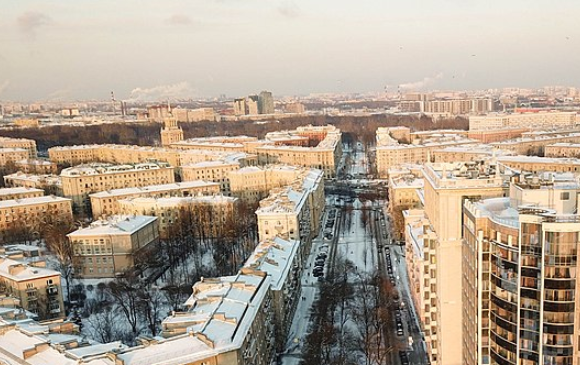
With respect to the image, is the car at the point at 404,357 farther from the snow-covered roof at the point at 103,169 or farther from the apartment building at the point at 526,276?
the snow-covered roof at the point at 103,169

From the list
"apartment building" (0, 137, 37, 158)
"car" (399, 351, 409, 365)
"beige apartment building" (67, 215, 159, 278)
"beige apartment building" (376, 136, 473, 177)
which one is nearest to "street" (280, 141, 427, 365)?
"car" (399, 351, 409, 365)

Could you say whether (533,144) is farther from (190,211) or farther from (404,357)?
(404,357)

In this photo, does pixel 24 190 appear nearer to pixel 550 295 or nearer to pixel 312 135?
pixel 550 295

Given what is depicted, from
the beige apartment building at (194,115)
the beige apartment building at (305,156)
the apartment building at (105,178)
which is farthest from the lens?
the beige apartment building at (194,115)

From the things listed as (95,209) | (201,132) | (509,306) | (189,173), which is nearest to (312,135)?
(201,132)

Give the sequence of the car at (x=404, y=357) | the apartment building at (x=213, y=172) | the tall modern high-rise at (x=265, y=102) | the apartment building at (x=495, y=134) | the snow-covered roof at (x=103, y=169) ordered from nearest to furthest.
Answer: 1. the car at (x=404, y=357)
2. the snow-covered roof at (x=103, y=169)
3. the apartment building at (x=213, y=172)
4. the apartment building at (x=495, y=134)
5. the tall modern high-rise at (x=265, y=102)

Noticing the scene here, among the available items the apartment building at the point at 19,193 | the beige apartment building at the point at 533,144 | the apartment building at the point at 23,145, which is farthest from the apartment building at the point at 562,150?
the apartment building at the point at 23,145

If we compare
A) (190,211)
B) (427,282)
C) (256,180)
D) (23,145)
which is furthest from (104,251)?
(23,145)
